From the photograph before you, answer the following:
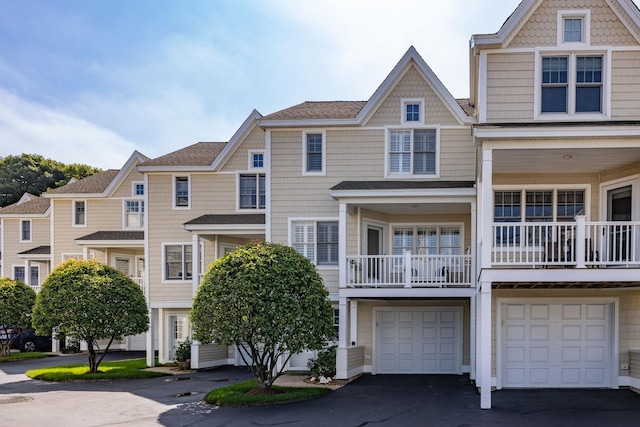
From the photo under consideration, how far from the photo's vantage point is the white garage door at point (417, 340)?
18875 mm

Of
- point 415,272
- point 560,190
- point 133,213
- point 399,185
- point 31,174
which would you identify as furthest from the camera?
point 31,174

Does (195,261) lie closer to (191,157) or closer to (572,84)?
(191,157)

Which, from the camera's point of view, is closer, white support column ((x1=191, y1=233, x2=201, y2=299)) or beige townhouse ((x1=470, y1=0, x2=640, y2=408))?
beige townhouse ((x1=470, y1=0, x2=640, y2=408))

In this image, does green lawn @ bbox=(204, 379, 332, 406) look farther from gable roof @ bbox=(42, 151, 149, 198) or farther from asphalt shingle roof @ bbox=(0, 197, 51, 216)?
asphalt shingle roof @ bbox=(0, 197, 51, 216)

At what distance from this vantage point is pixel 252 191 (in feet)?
75.9

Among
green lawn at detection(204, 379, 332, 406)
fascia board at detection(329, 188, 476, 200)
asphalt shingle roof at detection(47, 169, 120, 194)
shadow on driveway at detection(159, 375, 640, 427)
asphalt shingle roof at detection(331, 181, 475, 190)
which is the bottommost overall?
green lawn at detection(204, 379, 332, 406)

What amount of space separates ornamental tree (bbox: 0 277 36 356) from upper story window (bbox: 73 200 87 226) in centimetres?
403

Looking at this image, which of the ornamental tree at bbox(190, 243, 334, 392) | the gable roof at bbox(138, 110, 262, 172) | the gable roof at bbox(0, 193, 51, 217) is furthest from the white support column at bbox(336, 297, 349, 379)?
the gable roof at bbox(0, 193, 51, 217)

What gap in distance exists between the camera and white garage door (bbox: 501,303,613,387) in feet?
50.2

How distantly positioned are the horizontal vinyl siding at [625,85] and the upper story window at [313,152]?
9077 mm

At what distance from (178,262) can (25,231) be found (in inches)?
643

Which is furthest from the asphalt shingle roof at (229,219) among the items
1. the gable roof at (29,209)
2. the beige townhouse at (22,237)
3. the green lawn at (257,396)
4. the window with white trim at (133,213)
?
the gable roof at (29,209)

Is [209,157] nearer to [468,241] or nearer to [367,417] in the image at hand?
[468,241]

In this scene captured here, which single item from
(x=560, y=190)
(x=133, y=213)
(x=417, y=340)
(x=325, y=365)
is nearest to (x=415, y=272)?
(x=417, y=340)
